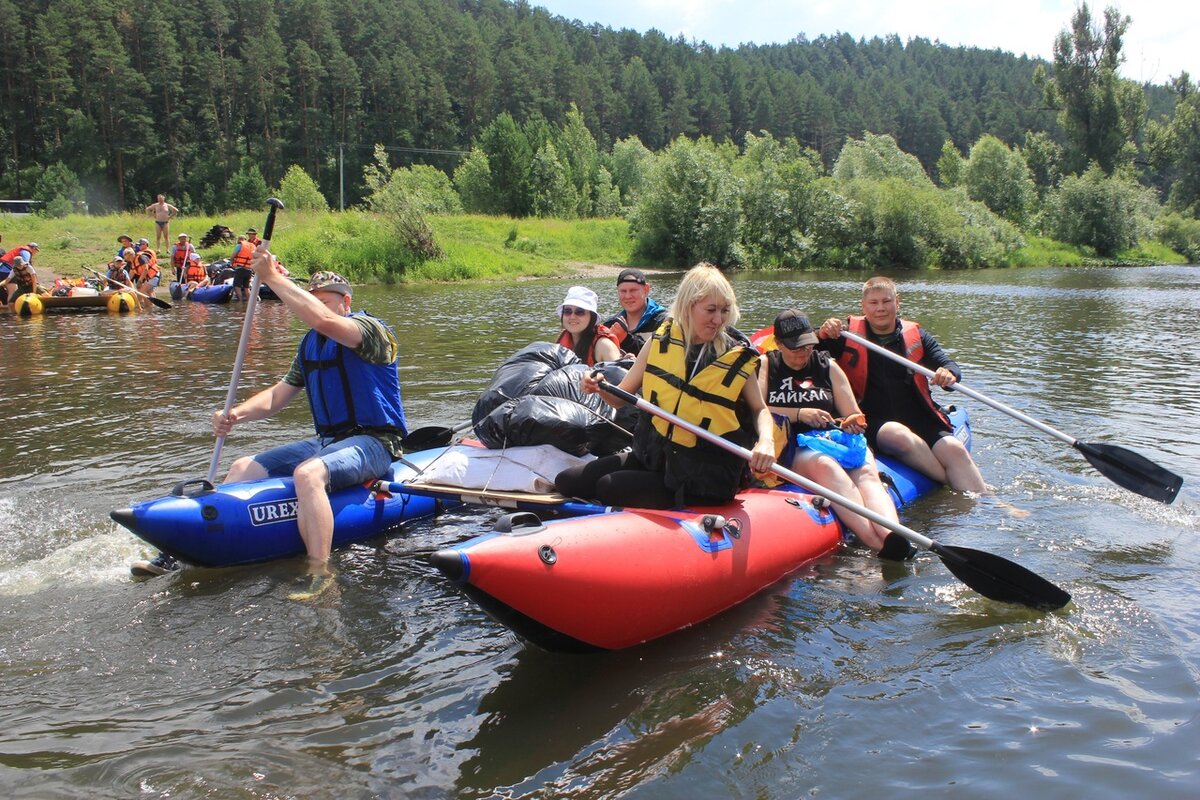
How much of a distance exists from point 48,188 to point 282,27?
2919 centimetres

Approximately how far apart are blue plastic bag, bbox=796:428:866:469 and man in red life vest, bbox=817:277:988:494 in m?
0.92

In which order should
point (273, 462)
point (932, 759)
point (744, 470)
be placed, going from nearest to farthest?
point (932, 759)
point (744, 470)
point (273, 462)

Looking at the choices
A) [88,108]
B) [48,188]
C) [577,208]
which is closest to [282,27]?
[88,108]

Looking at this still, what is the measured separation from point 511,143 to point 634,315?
4980 cm

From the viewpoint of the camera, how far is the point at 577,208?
55531mm

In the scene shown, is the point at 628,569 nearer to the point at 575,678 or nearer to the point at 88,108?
the point at 575,678

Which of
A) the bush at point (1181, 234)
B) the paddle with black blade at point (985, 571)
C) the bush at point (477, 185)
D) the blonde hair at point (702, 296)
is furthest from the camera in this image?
the bush at point (477, 185)

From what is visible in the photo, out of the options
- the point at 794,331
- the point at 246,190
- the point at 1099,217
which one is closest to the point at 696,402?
the point at 794,331

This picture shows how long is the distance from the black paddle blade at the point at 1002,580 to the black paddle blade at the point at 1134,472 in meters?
2.02

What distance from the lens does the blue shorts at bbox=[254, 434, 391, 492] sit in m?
5.29

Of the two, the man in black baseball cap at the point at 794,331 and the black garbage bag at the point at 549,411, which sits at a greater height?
the man in black baseball cap at the point at 794,331

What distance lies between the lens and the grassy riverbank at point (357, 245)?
90.4 ft

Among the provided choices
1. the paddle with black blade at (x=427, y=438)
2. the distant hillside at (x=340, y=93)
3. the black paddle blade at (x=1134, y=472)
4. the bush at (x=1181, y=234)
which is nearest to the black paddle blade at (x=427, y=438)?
the paddle with black blade at (x=427, y=438)

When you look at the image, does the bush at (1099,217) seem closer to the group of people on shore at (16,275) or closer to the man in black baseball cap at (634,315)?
the group of people on shore at (16,275)
